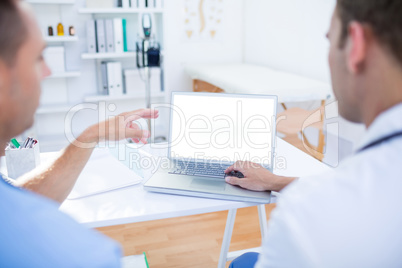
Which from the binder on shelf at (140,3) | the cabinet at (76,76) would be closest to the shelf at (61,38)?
the cabinet at (76,76)

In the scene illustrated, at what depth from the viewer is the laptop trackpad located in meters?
1.20

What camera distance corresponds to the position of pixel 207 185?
4.01ft

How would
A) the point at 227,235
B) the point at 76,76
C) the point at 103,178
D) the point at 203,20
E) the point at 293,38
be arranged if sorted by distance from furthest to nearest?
the point at 203,20
the point at 76,76
the point at 293,38
the point at 227,235
the point at 103,178

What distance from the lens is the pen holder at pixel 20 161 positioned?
130 cm

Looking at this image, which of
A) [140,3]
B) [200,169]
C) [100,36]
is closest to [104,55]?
[100,36]

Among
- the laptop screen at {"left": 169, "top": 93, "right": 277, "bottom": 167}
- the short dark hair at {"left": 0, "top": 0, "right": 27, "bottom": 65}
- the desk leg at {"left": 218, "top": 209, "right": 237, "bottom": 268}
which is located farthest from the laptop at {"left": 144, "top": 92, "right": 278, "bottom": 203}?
the short dark hair at {"left": 0, "top": 0, "right": 27, "bottom": 65}

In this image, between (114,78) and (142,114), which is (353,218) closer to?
(142,114)

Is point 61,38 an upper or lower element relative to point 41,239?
upper

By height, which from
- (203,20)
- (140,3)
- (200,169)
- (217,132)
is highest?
(140,3)

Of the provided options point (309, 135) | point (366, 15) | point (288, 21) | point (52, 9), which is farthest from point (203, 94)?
point (52, 9)

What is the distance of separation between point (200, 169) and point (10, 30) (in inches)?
36.0

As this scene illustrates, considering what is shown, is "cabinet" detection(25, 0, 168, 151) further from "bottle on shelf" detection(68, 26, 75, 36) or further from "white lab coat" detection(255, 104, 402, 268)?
"white lab coat" detection(255, 104, 402, 268)

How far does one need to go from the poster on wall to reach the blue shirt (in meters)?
4.14

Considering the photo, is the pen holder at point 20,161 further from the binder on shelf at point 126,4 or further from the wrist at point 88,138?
the binder on shelf at point 126,4
